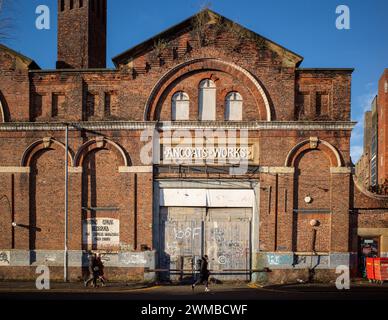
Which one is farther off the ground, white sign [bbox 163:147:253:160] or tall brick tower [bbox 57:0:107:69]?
tall brick tower [bbox 57:0:107:69]

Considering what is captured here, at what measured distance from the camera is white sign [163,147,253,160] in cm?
2034

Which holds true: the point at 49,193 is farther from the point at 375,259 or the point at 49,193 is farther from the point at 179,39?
the point at 375,259

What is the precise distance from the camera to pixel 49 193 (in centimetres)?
2067

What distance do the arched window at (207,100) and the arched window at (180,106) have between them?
2.20ft

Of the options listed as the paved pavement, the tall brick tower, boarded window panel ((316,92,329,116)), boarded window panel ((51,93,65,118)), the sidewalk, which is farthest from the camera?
the tall brick tower

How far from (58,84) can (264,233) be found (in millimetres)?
12134

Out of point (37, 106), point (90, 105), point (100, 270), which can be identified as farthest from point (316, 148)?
point (37, 106)

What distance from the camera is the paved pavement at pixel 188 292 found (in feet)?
53.5

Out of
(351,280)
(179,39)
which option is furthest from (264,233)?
(179,39)

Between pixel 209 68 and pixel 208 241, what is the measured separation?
8.18 meters

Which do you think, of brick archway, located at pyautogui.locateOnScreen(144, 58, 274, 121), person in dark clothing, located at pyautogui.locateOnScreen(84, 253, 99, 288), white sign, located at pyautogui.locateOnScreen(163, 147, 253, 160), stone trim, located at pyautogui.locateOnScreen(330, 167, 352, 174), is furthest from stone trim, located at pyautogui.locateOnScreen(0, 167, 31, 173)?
stone trim, located at pyautogui.locateOnScreen(330, 167, 352, 174)

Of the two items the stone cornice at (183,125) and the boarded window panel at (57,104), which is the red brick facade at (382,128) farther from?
the boarded window panel at (57,104)

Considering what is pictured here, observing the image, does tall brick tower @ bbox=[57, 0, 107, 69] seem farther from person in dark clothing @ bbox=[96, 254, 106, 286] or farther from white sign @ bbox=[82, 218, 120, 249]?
person in dark clothing @ bbox=[96, 254, 106, 286]

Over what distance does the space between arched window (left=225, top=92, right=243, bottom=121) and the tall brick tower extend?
368 inches
